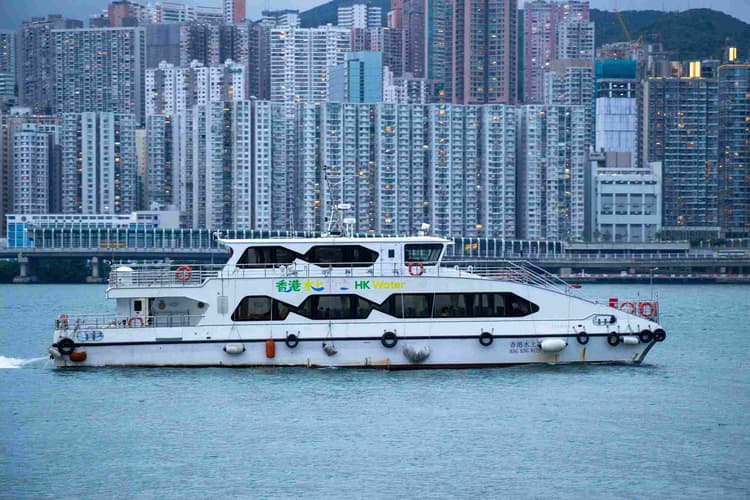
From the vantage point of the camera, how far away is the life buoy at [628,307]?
37594mm

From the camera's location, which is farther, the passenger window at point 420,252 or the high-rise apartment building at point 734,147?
the high-rise apartment building at point 734,147

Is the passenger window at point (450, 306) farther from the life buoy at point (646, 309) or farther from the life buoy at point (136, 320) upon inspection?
the life buoy at point (136, 320)

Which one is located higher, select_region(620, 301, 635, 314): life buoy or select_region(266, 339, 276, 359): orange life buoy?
select_region(620, 301, 635, 314): life buoy

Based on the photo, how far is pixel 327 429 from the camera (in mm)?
30859

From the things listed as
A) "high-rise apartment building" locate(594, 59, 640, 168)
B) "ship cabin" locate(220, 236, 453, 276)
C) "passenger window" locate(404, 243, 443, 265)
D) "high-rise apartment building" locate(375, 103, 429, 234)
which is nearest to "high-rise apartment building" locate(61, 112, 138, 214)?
"high-rise apartment building" locate(375, 103, 429, 234)

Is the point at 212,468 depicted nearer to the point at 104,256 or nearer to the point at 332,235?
the point at 332,235

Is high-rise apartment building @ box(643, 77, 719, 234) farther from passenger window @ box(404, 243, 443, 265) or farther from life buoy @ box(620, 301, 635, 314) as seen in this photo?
passenger window @ box(404, 243, 443, 265)

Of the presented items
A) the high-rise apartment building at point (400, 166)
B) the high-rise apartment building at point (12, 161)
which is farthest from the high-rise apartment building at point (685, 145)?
the high-rise apartment building at point (12, 161)

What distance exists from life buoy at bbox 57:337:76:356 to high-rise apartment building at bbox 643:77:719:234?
136m

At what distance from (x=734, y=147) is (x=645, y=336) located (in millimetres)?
139820

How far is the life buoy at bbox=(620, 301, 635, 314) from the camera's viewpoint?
37.6 meters

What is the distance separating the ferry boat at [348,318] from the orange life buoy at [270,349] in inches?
1.0

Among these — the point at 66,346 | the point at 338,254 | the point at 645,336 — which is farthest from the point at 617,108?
the point at 66,346

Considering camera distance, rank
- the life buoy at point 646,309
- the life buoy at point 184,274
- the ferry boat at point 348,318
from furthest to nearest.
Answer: the life buoy at point 646,309, the life buoy at point 184,274, the ferry boat at point 348,318
